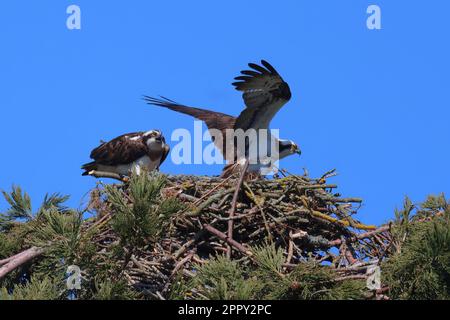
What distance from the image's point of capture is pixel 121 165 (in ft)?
30.3

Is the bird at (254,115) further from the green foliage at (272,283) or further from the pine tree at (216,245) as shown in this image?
the green foliage at (272,283)

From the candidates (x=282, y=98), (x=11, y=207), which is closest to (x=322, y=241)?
(x=11, y=207)

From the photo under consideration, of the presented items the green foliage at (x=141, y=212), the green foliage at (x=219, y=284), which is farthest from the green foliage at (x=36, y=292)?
the green foliage at (x=219, y=284)

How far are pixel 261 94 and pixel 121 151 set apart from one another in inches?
58.6

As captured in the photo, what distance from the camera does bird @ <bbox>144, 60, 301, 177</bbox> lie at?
8828 millimetres

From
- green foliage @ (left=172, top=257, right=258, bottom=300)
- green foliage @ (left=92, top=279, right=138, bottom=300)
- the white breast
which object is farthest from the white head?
green foliage @ (left=92, top=279, right=138, bottom=300)

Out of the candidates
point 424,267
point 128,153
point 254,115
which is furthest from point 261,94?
point 424,267

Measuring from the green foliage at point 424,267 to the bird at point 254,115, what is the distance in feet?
11.2

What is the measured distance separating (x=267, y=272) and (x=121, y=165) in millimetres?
4297

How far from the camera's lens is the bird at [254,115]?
29.0 feet

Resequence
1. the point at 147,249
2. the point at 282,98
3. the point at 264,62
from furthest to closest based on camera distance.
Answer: the point at 282,98 < the point at 264,62 < the point at 147,249

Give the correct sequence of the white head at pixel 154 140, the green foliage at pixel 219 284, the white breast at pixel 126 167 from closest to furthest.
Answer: the green foliage at pixel 219 284, the white breast at pixel 126 167, the white head at pixel 154 140
